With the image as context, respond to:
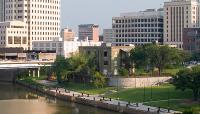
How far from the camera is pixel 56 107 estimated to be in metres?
65.5

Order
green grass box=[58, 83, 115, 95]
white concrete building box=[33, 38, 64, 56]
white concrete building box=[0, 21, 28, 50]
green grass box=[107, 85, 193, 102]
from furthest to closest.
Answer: white concrete building box=[0, 21, 28, 50] → white concrete building box=[33, 38, 64, 56] → green grass box=[58, 83, 115, 95] → green grass box=[107, 85, 193, 102]

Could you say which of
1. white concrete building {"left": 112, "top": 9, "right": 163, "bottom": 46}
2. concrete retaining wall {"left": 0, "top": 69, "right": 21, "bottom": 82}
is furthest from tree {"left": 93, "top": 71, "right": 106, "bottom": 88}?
white concrete building {"left": 112, "top": 9, "right": 163, "bottom": 46}

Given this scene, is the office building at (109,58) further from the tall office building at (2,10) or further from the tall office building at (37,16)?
the tall office building at (2,10)

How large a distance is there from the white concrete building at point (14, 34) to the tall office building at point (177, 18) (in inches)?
1763

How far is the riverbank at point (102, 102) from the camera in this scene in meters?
56.8

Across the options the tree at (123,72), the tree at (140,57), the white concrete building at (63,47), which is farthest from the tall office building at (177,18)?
A: the tree at (123,72)

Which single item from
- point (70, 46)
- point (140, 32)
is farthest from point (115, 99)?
point (140, 32)

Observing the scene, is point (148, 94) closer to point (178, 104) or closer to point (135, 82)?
point (178, 104)

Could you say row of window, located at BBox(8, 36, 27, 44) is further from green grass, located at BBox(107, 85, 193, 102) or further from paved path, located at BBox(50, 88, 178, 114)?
green grass, located at BBox(107, 85, 193, 102)

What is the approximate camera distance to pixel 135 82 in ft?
259

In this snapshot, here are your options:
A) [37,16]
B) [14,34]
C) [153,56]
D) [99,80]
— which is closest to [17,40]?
[14,34]

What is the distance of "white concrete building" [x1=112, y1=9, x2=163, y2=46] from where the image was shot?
Answer: 16338 centimetres

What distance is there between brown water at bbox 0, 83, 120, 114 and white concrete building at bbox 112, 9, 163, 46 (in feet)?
276

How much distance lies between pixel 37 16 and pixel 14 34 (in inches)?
518
